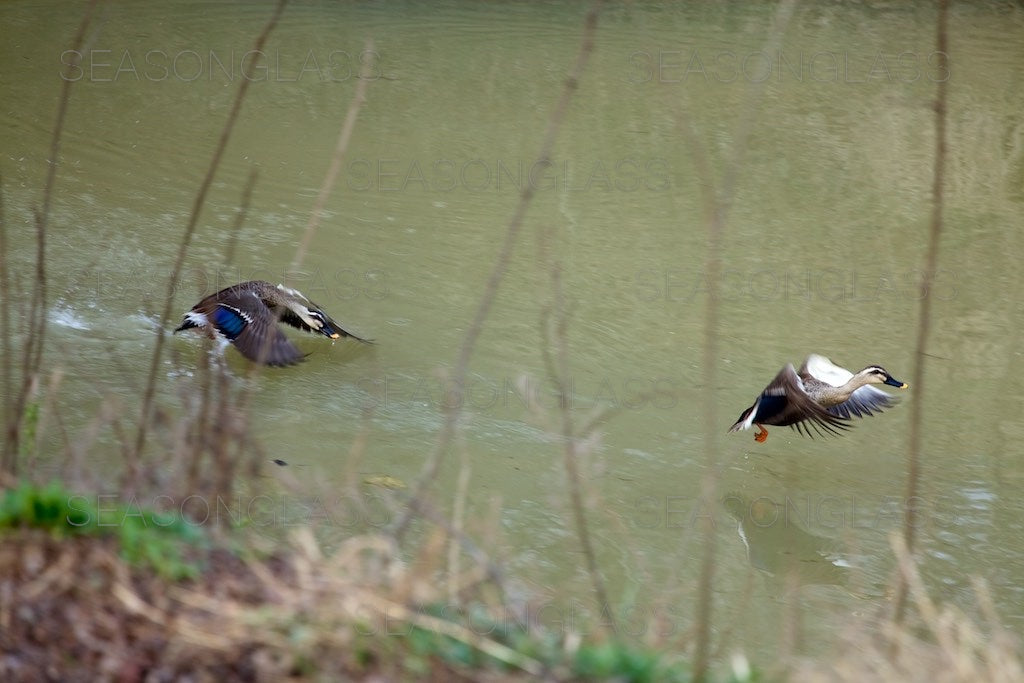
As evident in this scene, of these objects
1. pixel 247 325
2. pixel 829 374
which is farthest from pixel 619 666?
pixel 247 325

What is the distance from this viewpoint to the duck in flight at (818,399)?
5.21 metres

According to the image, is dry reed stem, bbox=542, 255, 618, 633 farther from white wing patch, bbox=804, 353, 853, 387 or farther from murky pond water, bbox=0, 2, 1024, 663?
white wing patch, bbox=804, 353, 853, 387

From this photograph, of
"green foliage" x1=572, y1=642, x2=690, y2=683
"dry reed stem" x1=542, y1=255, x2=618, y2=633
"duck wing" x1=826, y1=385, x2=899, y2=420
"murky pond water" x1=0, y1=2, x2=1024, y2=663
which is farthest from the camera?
"duck wing" x1=826, y1=385, x2=899, y2=420

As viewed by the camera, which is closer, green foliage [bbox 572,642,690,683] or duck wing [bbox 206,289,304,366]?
green foliage [bbox 572,642,690,683]

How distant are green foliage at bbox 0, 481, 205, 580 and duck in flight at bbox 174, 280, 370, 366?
109 inches

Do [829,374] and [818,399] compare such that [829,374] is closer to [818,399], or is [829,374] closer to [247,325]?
[818,399]

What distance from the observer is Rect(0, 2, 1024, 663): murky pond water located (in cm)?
474

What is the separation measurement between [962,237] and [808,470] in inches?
142

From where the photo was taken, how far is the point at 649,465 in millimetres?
5137

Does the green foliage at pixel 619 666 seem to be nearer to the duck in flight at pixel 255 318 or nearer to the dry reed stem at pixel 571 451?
the dry reed stem at pixel 571 451

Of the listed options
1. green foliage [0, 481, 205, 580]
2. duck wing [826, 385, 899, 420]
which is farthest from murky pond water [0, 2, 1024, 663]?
green foliage [0, 481, 205, 580]

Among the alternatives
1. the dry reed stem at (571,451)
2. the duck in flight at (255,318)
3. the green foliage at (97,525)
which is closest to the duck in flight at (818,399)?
the dry reed stem at (571,451)

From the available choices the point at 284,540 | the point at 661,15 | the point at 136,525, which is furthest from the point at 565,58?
the point at 136,525

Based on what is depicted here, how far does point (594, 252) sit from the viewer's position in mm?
7555
